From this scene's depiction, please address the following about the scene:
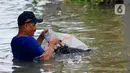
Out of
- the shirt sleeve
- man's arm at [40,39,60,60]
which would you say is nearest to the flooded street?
man's arm at [40,39,60,60]

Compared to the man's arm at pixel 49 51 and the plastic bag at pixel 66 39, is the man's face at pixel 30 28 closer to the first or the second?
the man's arm at pixel 49 51

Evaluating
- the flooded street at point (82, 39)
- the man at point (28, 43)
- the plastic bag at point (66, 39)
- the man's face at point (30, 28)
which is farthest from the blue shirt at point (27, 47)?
the plastic bag at point (66, 39)

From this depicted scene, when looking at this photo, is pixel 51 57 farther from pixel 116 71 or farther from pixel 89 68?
pixel 116 71

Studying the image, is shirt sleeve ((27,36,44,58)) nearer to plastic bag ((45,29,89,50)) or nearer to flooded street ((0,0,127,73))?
flooded street ((0,0,127,73))

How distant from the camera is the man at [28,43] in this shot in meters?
7.46

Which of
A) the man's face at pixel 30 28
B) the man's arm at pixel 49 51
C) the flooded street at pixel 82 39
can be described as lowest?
the flooded street at pixel 82 39

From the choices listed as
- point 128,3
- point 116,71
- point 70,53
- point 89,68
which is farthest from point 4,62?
point 128,3

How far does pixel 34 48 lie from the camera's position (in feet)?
24.6

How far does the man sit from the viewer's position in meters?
7.46

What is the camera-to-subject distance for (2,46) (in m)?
9.68

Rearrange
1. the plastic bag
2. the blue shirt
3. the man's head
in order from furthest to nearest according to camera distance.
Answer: the plastic bag
the man's head
the blue shirt

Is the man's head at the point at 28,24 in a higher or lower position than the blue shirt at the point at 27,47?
higher

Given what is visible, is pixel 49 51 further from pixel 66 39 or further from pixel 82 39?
pixel 82 39

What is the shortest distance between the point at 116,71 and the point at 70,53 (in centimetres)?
153
